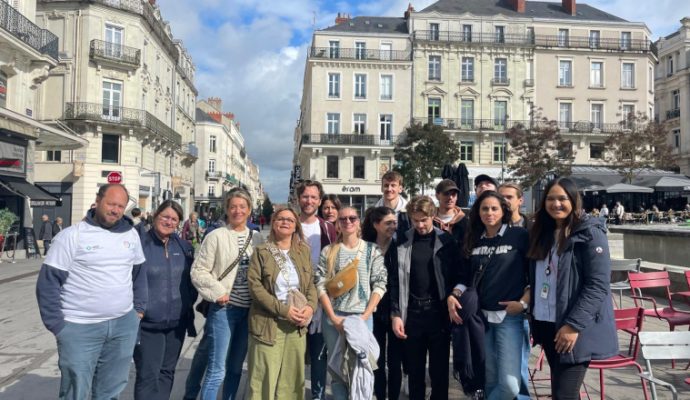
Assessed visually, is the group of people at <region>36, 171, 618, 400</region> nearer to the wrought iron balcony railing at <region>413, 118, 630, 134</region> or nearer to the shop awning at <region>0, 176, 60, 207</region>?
the shop awning at <region>0, 176, 60, 207</region>

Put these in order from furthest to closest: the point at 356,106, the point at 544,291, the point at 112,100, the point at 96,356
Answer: the point at 356,106, the point at 112,100, the point at 96,356, the point at 544,291

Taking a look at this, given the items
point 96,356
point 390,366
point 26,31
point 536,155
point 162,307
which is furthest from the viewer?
point 536,155

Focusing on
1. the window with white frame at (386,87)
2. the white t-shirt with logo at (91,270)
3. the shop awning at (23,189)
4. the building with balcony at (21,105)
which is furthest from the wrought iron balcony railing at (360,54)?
the white t-shirt with logo at (91,270)

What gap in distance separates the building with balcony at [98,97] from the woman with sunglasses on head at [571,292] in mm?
26307

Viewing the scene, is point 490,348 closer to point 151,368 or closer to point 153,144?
point 151,368

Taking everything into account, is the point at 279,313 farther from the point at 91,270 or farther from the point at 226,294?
the point at 91,270

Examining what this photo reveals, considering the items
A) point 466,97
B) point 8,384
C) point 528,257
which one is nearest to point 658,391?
point 528,257

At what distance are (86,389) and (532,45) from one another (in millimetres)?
45219

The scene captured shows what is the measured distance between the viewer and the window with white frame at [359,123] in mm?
41625

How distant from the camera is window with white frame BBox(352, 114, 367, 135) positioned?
41.6 meters

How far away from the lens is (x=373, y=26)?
43906 millimetres

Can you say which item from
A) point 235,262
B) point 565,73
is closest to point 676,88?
point 565,73

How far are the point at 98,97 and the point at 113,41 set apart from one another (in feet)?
12.2

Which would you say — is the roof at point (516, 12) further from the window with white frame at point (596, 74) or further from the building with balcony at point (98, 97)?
the building with balcony at point (98, 97)
